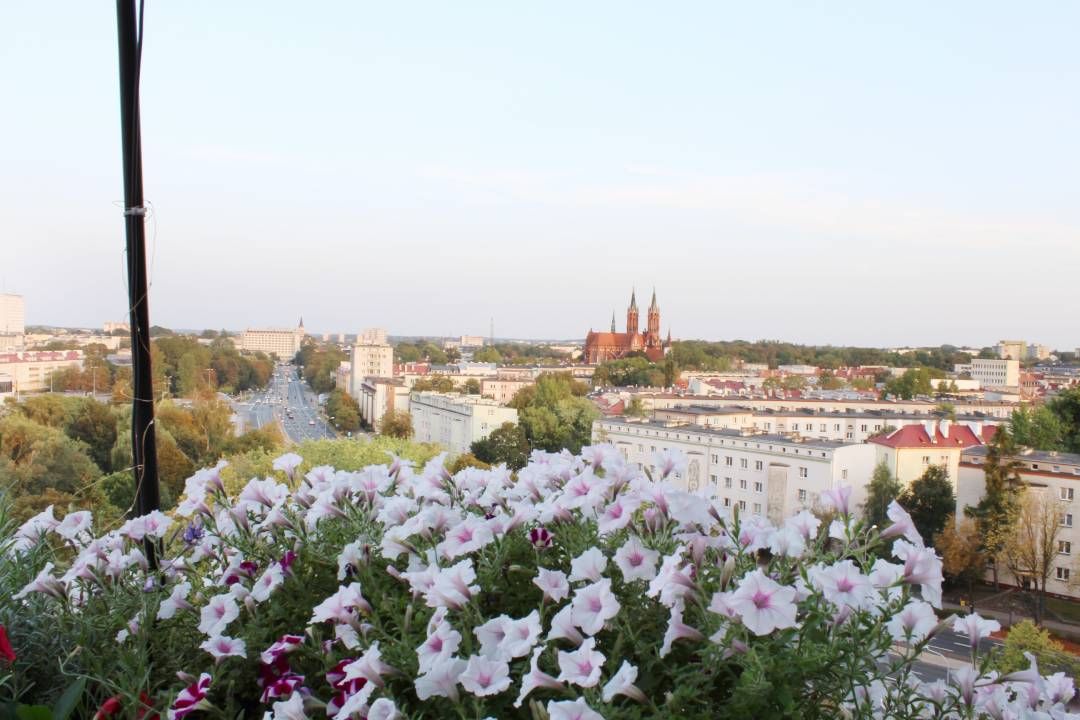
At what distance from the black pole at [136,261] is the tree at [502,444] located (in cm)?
2609

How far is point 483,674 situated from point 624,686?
143 millimetres

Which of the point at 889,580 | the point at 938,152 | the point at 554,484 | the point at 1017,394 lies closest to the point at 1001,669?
the point at 889,580

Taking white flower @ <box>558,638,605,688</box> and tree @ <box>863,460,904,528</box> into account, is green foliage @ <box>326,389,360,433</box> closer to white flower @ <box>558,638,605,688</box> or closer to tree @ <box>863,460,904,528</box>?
tree @ <box>863,460,904,528</box>

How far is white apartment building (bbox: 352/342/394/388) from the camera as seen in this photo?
62.8 metres

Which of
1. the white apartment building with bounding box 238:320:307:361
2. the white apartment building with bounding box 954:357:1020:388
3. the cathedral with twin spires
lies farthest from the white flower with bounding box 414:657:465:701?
the white apartment building with bounding box 238:320:307:361

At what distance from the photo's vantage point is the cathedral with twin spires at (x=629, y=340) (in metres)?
72.9

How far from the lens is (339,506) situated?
52.7 inches

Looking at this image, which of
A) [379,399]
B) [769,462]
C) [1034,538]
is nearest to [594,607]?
[1034,538]

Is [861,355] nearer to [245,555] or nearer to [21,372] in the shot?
[21,372]

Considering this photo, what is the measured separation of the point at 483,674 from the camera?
0.87m

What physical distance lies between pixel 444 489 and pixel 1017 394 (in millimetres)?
58846

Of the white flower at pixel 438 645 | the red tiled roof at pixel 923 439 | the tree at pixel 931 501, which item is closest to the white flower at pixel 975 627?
the white flower at pixel 438 645

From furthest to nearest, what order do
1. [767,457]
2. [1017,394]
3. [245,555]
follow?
[1017,394], [767,457], [245,555]

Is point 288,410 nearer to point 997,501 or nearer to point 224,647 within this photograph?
point 997,501
